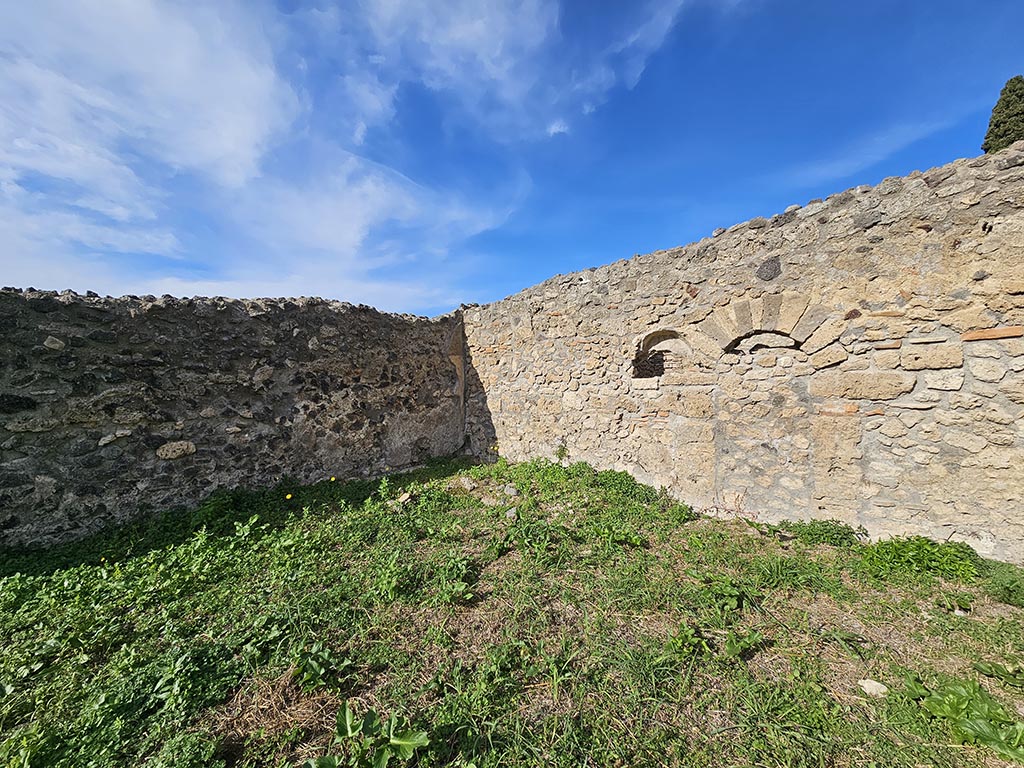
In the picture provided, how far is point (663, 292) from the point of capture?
16.0ft

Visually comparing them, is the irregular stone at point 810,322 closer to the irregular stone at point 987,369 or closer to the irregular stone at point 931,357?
the irregular stone at point 931,357

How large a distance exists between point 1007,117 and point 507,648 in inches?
575

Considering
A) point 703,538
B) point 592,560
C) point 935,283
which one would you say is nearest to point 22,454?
point 592,560

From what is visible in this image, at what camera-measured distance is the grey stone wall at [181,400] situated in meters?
3.80

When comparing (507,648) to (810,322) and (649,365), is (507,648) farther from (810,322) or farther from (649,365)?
(649,365)

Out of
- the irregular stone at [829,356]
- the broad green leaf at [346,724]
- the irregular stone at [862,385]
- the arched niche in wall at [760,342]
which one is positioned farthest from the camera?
the arched niche in wall at [760,342]

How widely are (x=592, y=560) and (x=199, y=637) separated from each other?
9.52ft

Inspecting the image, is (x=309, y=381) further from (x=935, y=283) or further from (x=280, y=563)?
(x=935, y=283)

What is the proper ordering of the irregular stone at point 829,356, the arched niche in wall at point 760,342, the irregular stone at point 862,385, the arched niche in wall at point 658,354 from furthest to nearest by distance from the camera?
the arched niche in wall at point 658,354, the arched niche in wall at point 760,342, the irregular stone at point 829,356, the irregular stone at point 862,385

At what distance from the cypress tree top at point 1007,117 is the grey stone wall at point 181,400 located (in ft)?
43.2

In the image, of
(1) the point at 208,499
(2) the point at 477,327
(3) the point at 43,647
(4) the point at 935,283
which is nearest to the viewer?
(3) the point at 43,647

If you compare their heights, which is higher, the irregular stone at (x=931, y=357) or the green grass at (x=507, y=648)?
the irregular stone at (x=931, y=357)

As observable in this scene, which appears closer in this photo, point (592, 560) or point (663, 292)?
point (592, 560)

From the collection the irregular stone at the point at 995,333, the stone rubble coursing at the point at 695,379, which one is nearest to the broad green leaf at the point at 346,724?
the stone rubble coursing at the point at 695,379
